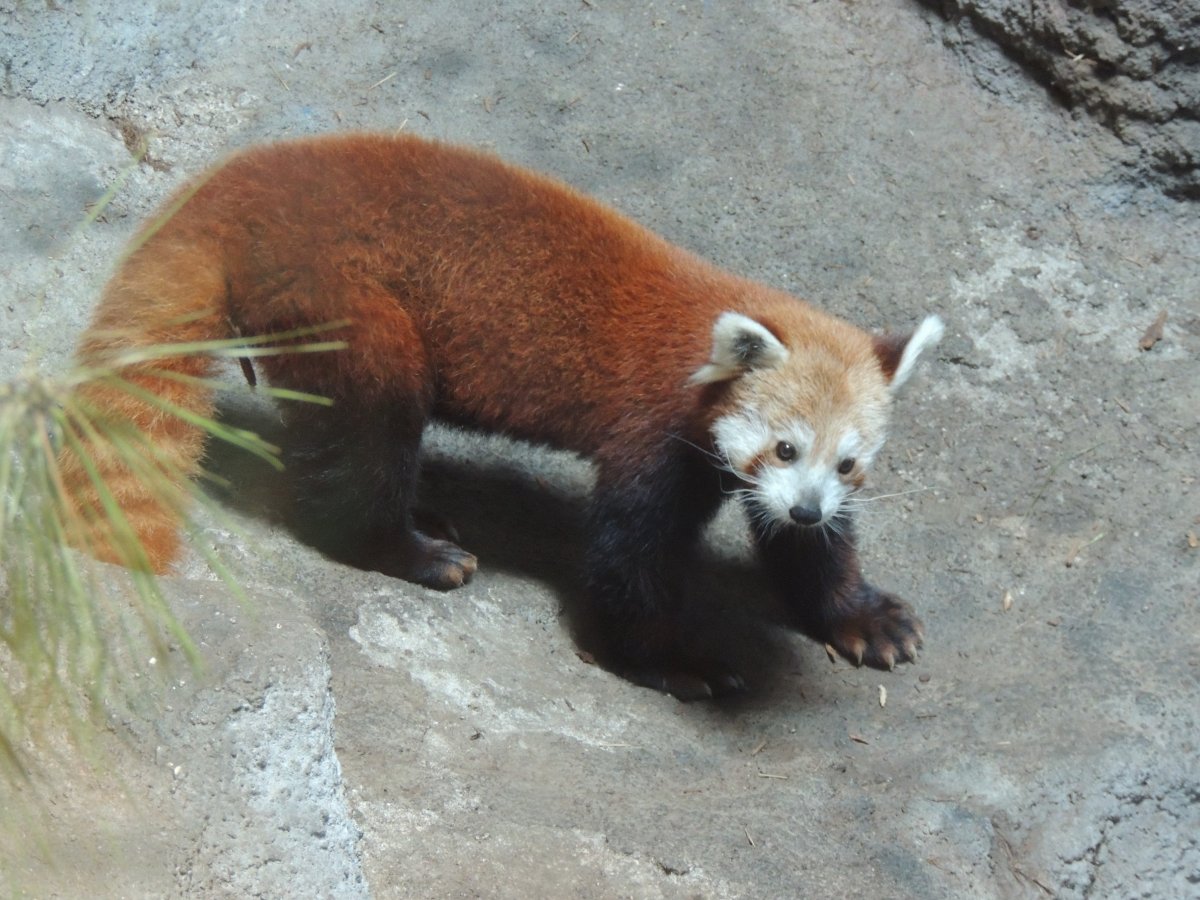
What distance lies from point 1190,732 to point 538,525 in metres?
2.78

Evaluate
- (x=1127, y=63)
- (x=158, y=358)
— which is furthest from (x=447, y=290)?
(x=1127, y=63)

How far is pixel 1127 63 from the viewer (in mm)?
6066

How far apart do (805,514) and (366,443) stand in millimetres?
1658

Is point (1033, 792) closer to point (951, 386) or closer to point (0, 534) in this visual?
point (951, 386)

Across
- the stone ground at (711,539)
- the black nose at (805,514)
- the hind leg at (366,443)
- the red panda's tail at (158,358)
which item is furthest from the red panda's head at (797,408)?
the red panda's tail at (158,358)

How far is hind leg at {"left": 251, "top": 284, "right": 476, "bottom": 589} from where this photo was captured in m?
4.07

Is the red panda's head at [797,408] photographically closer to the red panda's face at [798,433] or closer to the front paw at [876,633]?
the red panda's face at [798,433]

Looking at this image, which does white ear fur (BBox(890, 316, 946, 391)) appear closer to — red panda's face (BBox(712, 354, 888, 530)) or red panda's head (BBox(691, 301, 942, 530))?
red panda's head (BBox(691, 301, 942, 530))

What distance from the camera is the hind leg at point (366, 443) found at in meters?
4.07

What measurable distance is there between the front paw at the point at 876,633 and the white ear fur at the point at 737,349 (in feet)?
4.22

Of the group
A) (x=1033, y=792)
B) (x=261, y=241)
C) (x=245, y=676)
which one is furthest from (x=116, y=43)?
(x=1033, y=792)

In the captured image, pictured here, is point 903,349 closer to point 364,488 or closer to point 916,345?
point 916,345

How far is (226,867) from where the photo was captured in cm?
260

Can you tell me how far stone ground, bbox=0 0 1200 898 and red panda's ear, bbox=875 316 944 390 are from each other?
1.11 metres
